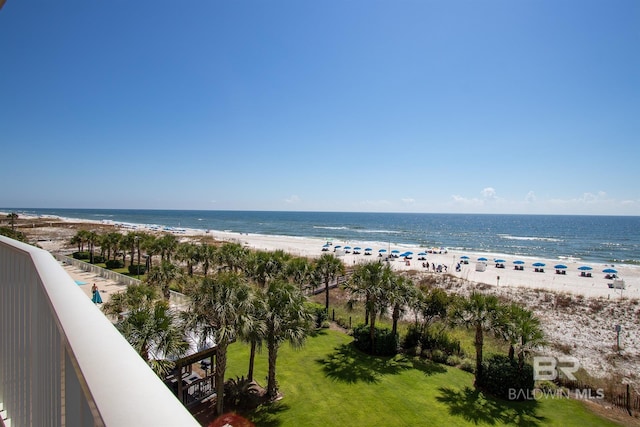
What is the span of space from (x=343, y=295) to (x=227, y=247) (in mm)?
11963

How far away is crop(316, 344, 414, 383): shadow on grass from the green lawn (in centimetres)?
5

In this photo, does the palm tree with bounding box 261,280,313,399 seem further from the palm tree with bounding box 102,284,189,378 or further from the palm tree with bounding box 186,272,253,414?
the palm tree with bounding box 102,284,189,378

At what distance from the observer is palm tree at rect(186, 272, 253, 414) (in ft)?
41.5

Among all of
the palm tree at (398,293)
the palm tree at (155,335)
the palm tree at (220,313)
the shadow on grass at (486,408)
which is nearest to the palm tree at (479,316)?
the shadow on grass at (486,408)

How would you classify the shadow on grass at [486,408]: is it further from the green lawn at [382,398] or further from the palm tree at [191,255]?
the palm tree at [191,255]

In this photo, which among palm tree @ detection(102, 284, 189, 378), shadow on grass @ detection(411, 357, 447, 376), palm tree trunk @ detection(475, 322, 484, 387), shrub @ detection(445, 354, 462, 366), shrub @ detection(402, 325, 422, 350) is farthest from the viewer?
shrub @ detection(402, 325, 422, 350)

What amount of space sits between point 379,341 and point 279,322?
26.7ft

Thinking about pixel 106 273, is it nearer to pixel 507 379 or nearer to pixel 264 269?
pixel 264 269

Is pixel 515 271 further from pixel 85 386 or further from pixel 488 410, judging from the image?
pixel 85 386

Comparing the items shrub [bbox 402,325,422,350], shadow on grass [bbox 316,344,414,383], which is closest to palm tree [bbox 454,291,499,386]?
shadow on grass [bbox 316,344,414,383]

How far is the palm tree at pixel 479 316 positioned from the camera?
16.3 metres

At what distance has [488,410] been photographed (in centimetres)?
1434

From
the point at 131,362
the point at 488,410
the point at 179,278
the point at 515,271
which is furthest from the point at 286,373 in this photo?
the point at 515,271

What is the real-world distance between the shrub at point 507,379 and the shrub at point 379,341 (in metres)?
→ 5.01
